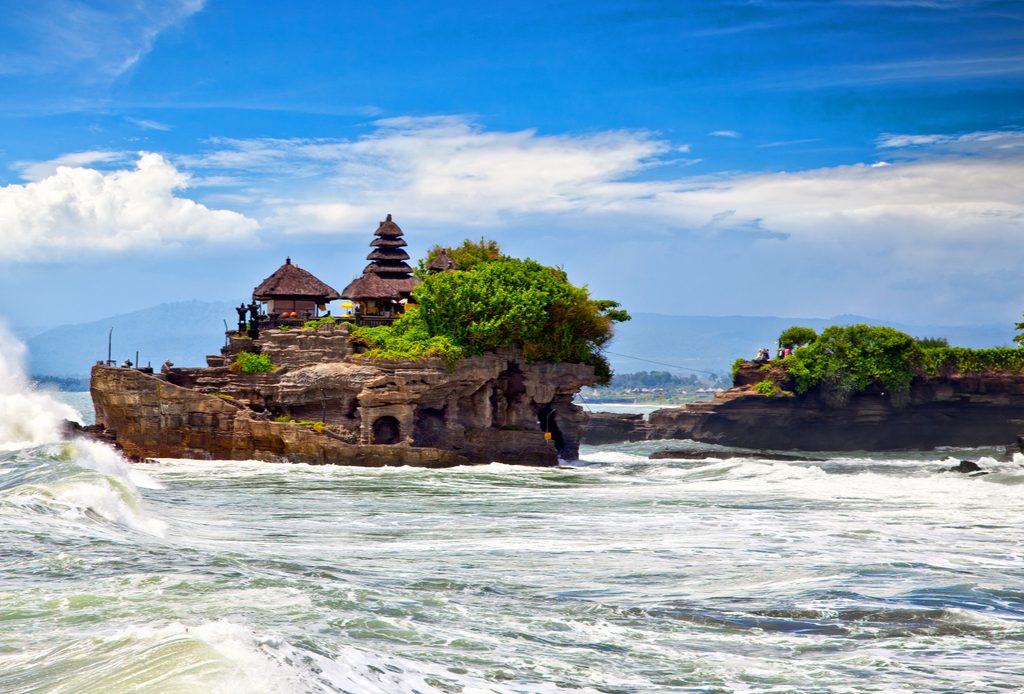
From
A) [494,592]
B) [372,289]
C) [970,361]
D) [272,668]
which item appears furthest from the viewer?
[970,361]

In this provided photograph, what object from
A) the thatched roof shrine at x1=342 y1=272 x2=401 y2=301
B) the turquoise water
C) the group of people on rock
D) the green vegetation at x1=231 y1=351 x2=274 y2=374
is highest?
the thatched roof shrine at x1=342 y1=272 x2=401 y2=301

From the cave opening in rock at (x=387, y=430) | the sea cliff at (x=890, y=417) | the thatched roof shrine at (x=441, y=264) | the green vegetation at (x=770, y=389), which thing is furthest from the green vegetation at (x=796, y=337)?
the cave opening in rock at (x=387, y=430)

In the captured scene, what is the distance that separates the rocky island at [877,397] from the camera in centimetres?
6594

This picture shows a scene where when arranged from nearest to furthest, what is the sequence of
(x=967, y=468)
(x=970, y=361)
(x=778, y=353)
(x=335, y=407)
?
(x=967, y=468), (x=335, y=407), (x=970, y=361), (x=778, y=353)

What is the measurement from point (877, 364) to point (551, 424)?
25.2 metres

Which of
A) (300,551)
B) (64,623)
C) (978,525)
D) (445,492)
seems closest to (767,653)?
(64,623)

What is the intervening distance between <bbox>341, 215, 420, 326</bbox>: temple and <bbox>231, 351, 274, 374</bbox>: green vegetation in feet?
15.7

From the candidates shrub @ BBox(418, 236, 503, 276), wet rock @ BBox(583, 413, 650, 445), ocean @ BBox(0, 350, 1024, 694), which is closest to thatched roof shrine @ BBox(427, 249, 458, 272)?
shrub @ BBox(418, 236, 503, 276)

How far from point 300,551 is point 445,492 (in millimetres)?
12650

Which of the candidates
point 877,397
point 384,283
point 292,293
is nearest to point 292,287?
point 292,293

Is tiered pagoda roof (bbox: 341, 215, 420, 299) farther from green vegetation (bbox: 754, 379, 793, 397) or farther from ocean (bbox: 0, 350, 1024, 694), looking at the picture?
green vegetation (bbox: 754, 379, 793, 397)

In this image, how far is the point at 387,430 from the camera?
4138 cm

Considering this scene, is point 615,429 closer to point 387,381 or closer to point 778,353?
point 778,353

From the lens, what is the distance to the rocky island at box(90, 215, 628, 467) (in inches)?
1545
